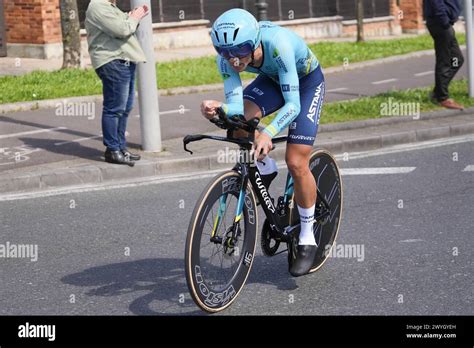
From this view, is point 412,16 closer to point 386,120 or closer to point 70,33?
point 70,33

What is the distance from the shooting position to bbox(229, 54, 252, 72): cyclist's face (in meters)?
6.38

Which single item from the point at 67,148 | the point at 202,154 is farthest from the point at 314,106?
the point at 67,148

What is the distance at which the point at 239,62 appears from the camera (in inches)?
252

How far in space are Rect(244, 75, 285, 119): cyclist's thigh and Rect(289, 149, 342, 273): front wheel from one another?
0.60 m

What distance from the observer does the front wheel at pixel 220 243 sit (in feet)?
20.1

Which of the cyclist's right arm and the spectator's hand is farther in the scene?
the spectator's hand

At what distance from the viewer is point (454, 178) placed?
35.0 ft

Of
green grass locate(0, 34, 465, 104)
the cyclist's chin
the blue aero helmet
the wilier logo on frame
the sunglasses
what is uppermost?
the blue aero helmet

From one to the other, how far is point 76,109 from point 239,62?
8.75 metres

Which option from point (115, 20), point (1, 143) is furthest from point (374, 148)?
point (1, 143)

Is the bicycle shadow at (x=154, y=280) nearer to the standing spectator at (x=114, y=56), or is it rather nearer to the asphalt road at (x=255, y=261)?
the asphalt road at (x=255, y=261)

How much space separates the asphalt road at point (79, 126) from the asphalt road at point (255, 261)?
1574mm

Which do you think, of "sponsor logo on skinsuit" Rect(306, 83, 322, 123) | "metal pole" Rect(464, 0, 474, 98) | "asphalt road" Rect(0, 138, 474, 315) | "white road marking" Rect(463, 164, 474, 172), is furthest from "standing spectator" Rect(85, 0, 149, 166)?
"metal pole" Rect(464, 0, 474, 98)

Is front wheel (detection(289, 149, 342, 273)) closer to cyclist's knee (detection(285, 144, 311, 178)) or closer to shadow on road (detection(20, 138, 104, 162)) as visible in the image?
cyclist's knee (detection(285, 144, 311, 178))
